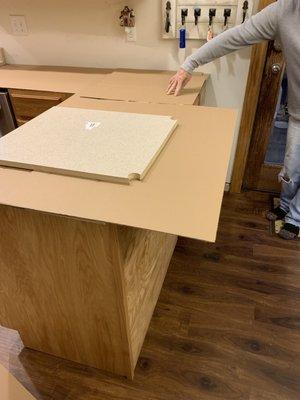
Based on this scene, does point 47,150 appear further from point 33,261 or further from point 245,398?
point 245,398

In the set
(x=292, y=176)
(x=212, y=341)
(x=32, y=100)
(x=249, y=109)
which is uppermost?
(x=32, y=100)

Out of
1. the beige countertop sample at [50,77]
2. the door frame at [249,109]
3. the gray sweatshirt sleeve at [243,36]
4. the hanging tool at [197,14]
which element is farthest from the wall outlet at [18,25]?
the door frame at [249,109]

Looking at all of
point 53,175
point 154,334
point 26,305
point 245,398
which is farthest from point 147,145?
point 245,398

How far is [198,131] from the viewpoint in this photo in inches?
48.4

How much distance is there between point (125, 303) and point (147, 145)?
530 millimetres

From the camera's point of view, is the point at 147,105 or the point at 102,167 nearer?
the point at 102,167

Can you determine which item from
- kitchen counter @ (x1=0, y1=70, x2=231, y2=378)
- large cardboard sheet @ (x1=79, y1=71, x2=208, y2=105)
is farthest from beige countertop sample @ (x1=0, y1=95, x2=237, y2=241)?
large cardboard sheet @ (x1=79, y1=71, x2=208, y2=105)

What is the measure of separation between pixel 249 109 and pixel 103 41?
1059 mm

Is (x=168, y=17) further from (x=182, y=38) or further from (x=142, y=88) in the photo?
(x=142, y=88)

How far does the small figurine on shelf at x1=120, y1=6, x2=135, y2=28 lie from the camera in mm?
1891

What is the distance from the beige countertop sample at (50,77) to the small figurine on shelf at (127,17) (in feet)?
1.04

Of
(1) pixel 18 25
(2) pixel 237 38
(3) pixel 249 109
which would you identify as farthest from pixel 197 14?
(1) pixel 18 25

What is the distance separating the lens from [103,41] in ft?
6.82

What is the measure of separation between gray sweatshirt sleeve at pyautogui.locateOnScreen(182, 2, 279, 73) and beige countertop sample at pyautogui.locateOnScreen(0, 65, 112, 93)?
0.67 metres
